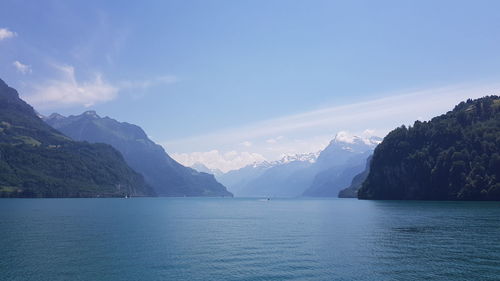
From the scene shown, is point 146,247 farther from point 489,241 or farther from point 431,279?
point 489,241

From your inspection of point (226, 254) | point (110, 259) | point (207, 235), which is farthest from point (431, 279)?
point (207, 235)

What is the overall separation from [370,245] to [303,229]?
3060cm

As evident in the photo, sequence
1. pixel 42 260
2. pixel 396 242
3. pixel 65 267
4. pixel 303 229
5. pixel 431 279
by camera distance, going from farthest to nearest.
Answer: pixel 303 229 < pixel 396 242 < pixel 42 260 < pixel 65 267 < pixel 431 279

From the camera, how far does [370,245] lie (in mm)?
77500

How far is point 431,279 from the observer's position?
5041 cm

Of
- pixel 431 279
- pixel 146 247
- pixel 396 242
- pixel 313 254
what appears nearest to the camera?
pixel 431 279

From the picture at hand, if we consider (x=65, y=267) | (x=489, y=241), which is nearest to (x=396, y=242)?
(x=489, y=241)

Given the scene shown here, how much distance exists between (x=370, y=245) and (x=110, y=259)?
47.1 m

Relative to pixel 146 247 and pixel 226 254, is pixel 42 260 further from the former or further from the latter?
pixel 226 254

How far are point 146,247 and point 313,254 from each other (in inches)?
1207

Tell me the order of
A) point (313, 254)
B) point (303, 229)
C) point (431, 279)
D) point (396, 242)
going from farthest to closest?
point (303, 229) < point (396, 242) < point (313, 254) < point (431, 279)

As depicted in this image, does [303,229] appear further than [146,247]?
Yes

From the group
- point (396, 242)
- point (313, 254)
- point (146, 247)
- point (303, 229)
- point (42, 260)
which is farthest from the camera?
point (303, 229)

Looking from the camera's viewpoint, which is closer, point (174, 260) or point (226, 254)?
point (174, 260)
